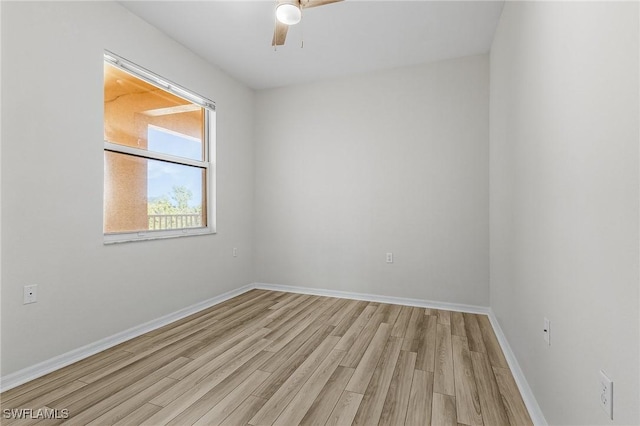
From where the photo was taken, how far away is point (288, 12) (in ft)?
5.58

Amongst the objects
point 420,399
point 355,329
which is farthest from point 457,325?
point 420,399

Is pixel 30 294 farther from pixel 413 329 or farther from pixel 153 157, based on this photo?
pixel 413 329

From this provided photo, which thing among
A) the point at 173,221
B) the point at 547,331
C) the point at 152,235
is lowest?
the point at 547,331

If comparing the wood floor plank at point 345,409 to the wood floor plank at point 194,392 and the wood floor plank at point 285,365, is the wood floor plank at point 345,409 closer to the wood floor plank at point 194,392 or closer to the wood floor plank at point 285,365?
the wood floor plank at point 285,365

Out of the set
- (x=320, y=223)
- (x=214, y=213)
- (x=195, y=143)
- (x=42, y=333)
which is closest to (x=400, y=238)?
(x=320, y=223)

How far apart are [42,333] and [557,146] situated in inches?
124

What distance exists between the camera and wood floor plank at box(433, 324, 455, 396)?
1874 millimetres

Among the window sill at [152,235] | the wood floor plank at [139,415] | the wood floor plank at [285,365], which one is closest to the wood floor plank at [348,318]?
the wood floor plank at [285,365]

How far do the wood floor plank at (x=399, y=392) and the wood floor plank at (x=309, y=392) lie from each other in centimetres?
40

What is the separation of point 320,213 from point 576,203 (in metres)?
2.97

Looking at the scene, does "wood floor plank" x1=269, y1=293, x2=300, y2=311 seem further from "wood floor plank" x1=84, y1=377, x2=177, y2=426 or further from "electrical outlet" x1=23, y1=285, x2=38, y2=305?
"electrical outlet" x1=23, y1=285, x2=38, y2=305

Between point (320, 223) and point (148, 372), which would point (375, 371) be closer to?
point (148, 372)

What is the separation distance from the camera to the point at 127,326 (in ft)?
8.48

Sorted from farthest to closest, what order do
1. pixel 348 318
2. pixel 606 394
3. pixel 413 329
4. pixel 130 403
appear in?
pixel 348 318, pixel 413 329, pixel 130 403, pixel 606 394
